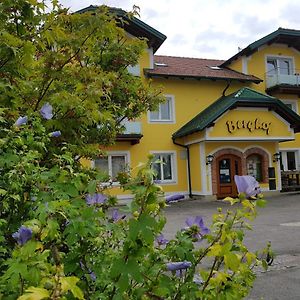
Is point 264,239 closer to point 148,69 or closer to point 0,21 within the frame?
point 0,21

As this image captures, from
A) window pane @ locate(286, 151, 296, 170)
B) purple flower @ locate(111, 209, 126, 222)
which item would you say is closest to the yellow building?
window pane @ locate(286, 151, 296, 170)

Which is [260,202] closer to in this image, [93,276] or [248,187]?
[248,187]

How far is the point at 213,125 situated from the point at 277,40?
25.8 ft

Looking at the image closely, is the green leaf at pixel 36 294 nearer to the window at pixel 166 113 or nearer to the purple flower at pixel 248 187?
the purple flower at pixel 248 187

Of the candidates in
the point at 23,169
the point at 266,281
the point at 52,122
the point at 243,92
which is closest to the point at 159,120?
the point at 243,92

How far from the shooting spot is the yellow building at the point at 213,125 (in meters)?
A: 18.7

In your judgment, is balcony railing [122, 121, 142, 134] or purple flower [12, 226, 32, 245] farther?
balcony railing [122, 121, 142, 134]

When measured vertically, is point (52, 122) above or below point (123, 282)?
above

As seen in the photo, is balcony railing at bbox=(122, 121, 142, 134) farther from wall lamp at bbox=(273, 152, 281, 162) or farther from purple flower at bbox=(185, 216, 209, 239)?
purple flower at bbox=(185, 216, 209, 239)

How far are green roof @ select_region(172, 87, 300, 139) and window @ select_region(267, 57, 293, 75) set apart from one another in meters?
3.82

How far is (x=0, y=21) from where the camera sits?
8.91 ft

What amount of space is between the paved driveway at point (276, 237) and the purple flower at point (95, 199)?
11.0 ft

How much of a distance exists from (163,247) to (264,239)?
282 inches

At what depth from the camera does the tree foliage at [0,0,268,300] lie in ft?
4.53
